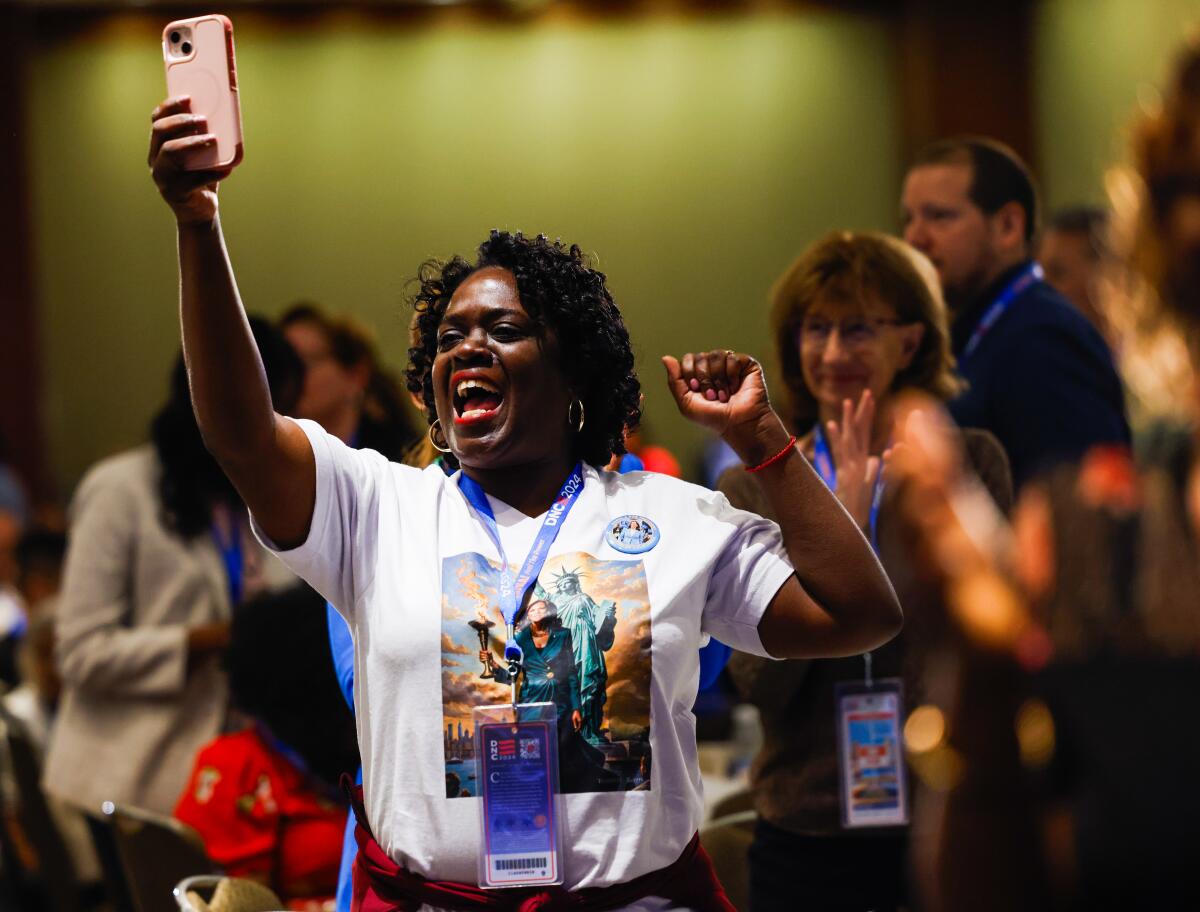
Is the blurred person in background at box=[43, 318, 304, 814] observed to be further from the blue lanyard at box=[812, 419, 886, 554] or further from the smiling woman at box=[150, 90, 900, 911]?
the smiling woman at box=[150, 90, 900, 911]

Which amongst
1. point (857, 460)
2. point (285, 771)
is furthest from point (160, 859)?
point (857, 460)

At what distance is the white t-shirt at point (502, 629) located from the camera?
172 cm

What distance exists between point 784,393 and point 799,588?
1004 millimetres

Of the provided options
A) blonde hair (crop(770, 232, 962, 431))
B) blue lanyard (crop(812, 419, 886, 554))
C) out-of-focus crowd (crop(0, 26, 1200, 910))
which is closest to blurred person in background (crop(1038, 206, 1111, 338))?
out-of-focus crowd (crop(0, 26, 1200, 910))

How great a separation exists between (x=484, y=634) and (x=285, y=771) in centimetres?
107

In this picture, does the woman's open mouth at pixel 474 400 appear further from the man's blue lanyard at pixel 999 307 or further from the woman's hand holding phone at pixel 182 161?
the man's blue lanyard at pixel 999 307

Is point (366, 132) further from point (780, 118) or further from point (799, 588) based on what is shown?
point (799, 588)

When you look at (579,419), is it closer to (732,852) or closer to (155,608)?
(732,852)

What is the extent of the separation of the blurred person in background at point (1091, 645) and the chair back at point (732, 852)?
1556mm

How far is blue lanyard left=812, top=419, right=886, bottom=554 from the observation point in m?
2.47

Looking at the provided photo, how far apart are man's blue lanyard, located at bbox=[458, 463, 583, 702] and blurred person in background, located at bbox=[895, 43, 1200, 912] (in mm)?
747

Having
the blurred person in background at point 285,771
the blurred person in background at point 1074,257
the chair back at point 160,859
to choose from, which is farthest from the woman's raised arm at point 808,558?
the blurred person in background at point 1074,257

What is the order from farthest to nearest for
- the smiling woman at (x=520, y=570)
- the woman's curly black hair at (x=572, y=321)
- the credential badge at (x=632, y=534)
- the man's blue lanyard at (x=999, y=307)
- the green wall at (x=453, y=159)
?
the green wall at (x=453, y=159)
the man's blue lanyard at (x=999, y=307)
the woman's curly black hair at (x=572, y=321)
the credential badge at (x=632, y=534)
the smiling woman at (x=520, y=570)

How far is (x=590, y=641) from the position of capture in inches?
69.1
